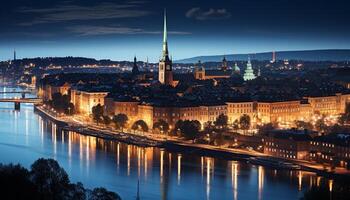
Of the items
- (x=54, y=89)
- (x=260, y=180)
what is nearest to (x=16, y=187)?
(x=260, y=180)

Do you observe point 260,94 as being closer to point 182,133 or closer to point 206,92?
point 206,92

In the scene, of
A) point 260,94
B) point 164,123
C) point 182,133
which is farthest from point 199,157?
point 260,94

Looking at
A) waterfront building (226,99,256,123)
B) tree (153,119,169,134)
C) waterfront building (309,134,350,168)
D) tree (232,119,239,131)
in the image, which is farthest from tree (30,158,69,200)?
waterfront building (226,99,256,123)

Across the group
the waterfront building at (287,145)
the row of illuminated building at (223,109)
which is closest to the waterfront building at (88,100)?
the row of illuminated building at (223,109)

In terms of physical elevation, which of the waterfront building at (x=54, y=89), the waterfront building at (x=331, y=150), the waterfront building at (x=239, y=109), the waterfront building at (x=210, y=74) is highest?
the waterfront building at (x=210, y=74)

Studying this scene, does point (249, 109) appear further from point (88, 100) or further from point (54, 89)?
point (54, 89)

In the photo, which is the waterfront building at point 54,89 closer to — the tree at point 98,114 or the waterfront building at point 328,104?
the tree at point 98,114
